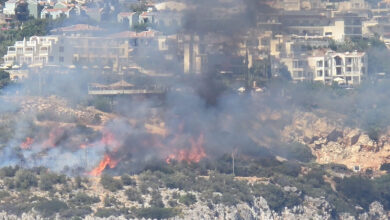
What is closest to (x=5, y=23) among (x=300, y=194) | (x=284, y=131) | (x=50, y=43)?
(x=50, y=43)

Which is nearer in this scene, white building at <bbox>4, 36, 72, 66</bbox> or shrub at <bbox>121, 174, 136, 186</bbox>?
shrub at <bbox>121, 174, 136, 186</bbox>

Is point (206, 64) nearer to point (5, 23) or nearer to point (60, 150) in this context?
point (60, 150)

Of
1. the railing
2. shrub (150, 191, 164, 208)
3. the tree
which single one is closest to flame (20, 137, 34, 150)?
the railing

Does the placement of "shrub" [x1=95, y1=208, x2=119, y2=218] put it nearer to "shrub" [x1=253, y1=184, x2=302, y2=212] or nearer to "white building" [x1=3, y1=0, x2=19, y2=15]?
"shrub" [x1=253, y1=184, x2=302, y2=212]

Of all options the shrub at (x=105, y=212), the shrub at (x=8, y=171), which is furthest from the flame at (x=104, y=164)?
the shrub at (x=105, y=212)

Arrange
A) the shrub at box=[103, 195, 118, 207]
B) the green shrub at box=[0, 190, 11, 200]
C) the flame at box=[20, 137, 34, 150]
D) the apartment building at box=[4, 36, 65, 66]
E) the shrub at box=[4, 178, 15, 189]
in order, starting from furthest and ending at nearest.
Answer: the apartment building at box=[4, 36, 65, 66] < the flame at box=[20, 137, 34, 150] < the shrub at box=[4, 178, 15, 189] < the green shrub at box=[0, 190, 11, 200] < the shrub at box=[103, 195, 118, 207]

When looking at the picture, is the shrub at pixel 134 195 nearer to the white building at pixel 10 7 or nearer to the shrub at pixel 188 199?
the shrub at pixel 188 199
